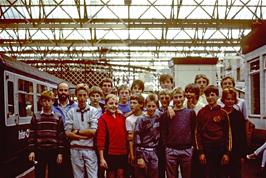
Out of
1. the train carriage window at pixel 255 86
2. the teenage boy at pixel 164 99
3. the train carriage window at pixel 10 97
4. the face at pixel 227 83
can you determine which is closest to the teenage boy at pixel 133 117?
the teenage boy at pixel 164 99

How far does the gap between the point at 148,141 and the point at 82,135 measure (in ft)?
2.78

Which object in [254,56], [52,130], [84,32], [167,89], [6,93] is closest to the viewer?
A: [52,130]

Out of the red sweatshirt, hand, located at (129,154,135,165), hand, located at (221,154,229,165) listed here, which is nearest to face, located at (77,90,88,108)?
the red sweatshirt

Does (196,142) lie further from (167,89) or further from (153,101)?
(167,89)

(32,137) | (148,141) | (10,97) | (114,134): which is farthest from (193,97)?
(10,97)

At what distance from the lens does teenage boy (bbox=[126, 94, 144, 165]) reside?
18.3 feet

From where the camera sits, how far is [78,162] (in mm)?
5523

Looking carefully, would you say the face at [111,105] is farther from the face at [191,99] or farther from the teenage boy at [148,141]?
the face at [191,99]

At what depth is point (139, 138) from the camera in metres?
5.62

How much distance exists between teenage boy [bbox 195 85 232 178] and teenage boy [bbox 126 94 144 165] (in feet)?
2.66

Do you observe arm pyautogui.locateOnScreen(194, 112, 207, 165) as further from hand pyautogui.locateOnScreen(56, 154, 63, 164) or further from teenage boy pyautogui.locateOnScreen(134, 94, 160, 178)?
hand pyautogui.locateOnScreen(56, 154, 63, 164)

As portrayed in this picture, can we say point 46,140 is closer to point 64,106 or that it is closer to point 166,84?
point 64,106

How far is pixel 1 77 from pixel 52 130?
4460mm

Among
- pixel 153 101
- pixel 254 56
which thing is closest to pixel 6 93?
pixel 153 101
